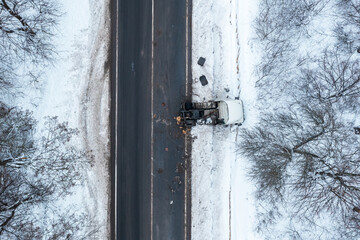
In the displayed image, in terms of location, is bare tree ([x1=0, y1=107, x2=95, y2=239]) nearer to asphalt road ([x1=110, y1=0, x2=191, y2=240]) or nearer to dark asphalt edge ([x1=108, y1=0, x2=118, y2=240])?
dark asphalt edge ([x1=108, y1=0, x2=118, y2=240])

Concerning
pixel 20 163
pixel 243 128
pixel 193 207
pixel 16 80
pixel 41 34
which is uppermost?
pixel 41 34

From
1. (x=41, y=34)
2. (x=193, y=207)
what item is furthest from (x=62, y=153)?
(x=193, y=207)

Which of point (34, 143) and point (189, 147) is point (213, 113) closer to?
point (189, 147)

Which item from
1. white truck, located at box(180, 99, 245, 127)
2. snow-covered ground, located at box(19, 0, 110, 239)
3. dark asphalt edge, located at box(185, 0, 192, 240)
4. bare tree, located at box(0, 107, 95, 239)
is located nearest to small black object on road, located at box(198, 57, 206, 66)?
dark asphalt edge, located at box(185, 0, 192, 240)

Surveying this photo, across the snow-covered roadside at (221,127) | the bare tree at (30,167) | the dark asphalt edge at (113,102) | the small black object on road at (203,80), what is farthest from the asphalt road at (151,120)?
the bare tree at (30,167)

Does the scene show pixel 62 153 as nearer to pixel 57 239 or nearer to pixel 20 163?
pixel 20 163
